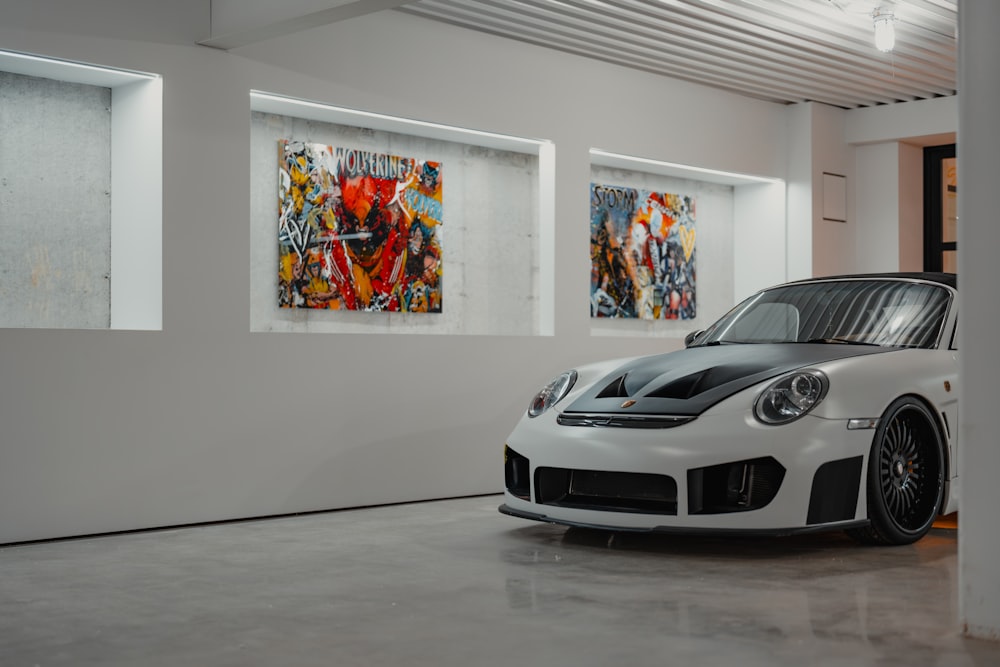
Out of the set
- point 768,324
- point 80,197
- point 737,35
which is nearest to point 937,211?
point 737,35

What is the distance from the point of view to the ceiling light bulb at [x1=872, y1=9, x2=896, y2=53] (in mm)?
7812

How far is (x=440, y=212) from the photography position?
8742 millimetres

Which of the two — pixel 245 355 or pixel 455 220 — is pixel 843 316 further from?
pixel 455 220

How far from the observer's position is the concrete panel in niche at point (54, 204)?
6.38m

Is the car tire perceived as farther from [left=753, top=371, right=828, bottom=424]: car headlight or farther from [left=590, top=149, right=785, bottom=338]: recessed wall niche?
[left=590, top=149, right=785, bottom=338]: recessed wall niche

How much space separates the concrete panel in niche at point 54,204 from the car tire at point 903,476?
440cm

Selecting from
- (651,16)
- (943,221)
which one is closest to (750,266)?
(943,221)

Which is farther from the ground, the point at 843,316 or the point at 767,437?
the point at 843,316

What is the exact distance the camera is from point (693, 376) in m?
5.28

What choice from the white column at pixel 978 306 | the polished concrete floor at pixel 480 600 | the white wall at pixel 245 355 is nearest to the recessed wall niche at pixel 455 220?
the white wall at pixel 245 355

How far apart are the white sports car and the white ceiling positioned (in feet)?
9.22

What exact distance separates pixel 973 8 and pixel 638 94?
19.2 ft

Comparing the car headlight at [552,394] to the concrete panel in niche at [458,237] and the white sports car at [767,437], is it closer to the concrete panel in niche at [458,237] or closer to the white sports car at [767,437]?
the white sports car at [767,437]

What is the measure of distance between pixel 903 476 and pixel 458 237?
453cm
